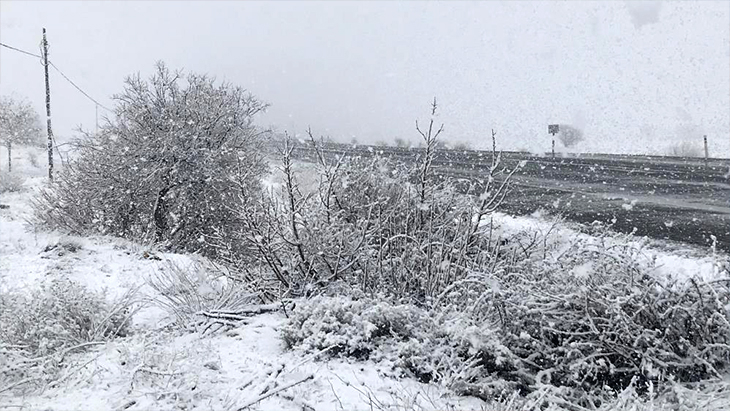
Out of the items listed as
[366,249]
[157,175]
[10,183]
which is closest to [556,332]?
[366,249]

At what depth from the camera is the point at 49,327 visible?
4.68m

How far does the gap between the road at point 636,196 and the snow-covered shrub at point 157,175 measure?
468cm

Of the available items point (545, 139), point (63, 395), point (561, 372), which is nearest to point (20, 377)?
point (63, 395)

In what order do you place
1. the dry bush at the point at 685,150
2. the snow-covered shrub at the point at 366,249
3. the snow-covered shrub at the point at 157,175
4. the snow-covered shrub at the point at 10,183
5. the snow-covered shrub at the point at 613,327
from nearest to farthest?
1. the snow-covered shrub at the point at 613,327
2. the snow-covered shrub at the point at 366,249
3. the snow-covered shrub at the point at 157,175
4. the snow-covered shrub at the point at 10,183
5. the dry bush at the point at 685,150

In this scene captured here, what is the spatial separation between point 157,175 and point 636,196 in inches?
485

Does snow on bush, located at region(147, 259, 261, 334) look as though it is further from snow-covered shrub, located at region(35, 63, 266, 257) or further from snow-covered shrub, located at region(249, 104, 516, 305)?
snow-covered shrub, located at region(35, 63, 266, 257)

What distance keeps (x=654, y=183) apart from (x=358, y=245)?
15.2 m

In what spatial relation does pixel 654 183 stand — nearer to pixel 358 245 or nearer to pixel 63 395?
pixel 358 245

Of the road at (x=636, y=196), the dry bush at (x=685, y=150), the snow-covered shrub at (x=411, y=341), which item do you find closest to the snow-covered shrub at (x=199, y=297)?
the snow-covered shrub at (x=411, y=341)

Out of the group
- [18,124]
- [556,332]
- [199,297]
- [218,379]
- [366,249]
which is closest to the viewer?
[218,379]

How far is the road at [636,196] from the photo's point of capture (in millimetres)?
10445

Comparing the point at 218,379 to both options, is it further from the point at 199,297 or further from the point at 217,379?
the point at 199,297

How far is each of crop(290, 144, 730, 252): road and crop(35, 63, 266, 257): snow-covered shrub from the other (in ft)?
15.4

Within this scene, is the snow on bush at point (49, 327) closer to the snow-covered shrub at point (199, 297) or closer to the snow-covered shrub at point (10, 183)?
the snow-covered shrub at point (199, 297)
